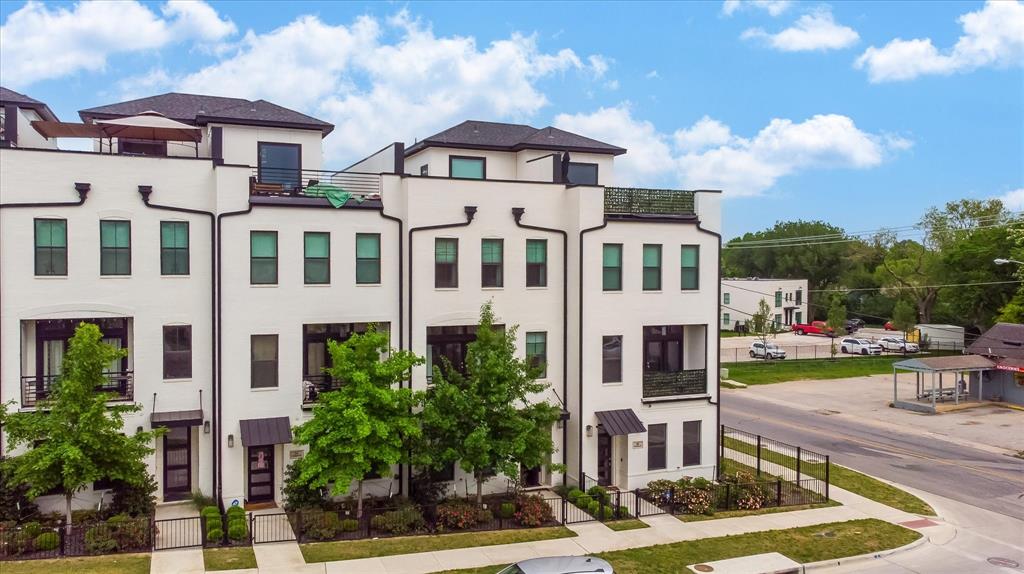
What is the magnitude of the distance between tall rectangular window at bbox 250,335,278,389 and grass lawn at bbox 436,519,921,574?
8.46 metres

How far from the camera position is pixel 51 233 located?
21.9 metres

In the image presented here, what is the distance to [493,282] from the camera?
26.2 m

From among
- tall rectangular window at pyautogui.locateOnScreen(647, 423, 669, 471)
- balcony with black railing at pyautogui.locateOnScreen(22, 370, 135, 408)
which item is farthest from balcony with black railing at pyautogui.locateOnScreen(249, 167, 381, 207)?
tall rectangular window at pyautogui.locateOnScreen(647, 423, 669, 471)

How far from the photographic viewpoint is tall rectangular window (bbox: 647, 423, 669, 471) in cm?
2761

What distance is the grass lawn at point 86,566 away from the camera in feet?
58.9

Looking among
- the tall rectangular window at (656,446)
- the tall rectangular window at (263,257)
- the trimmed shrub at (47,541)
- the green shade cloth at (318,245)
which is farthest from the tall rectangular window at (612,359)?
the trimmed shrub at (47,541)

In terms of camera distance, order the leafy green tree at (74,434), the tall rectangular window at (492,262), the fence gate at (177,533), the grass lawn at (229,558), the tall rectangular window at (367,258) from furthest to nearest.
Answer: the tall rectangular window at (492,262)
the tall rectangular window at (367,258)
the fence gate at (177,533)
the leafy green tree at (74,434)
the grass lawn at (229,558)

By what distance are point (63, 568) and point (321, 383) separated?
8.50 m

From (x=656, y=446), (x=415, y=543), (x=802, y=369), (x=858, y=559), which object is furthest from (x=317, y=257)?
(x=802, y=369)

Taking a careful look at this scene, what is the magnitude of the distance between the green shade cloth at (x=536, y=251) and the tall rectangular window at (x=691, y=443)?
7895mm

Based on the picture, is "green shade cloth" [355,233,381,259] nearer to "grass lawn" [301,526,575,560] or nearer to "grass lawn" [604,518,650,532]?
"grass lawn" [301,526,575,560]

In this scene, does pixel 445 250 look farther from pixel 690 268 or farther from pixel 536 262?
pixel 690 268

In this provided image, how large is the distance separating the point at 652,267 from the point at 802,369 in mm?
39179

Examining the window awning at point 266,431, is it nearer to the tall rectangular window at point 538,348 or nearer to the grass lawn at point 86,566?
the grass lawn at point 86,566
